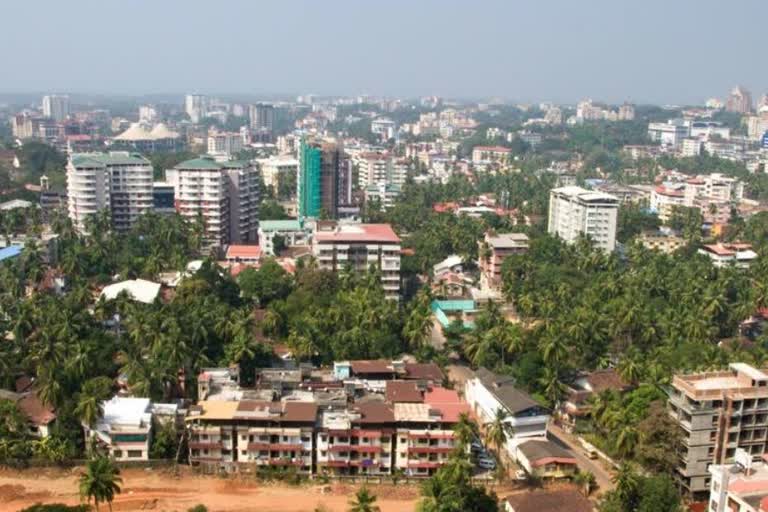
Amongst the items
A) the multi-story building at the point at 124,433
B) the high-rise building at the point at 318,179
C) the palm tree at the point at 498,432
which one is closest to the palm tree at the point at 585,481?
the palm tree at the point at 498,432

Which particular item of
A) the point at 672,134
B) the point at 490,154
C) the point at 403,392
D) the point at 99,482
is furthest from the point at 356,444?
the point at 672,134

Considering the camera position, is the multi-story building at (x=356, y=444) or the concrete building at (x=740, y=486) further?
the multi-story building at (x=356, y=444)

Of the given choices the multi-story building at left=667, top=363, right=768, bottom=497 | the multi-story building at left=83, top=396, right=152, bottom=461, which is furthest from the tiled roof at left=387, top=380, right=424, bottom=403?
the multi-story building at left=667, top=363, right=768, bottom=497

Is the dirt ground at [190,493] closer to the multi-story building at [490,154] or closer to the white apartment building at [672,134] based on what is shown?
the multi-story building at [490,154]

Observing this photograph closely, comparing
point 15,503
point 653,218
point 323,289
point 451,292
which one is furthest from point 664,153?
point 15,503

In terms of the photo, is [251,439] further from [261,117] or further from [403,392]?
[261,117]

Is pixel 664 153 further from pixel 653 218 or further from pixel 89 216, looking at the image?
pixel 89 216

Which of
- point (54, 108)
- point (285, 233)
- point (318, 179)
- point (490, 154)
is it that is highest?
point (54, 108)

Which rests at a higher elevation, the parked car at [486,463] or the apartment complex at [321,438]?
the apartment complex at [321,438]
